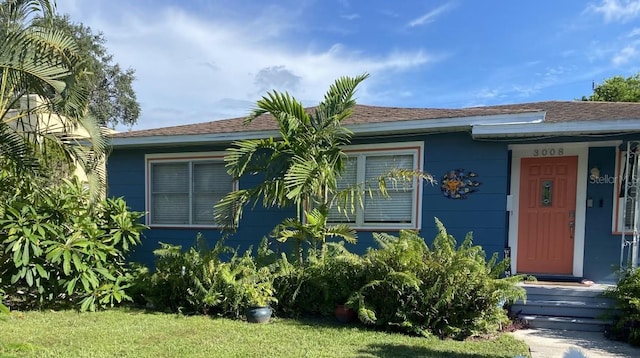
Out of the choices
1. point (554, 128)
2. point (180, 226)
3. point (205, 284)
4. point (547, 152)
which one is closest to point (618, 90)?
point (547, 152)

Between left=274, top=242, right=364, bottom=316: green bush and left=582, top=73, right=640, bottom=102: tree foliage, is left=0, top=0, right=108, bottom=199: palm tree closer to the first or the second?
left=274, top=242, right=364, bottom=316: green bush

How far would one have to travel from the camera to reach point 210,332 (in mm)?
4992

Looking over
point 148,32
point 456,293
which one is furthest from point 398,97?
point 456,293

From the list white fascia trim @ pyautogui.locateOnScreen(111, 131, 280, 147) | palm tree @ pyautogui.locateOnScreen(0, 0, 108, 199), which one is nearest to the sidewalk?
white fascia trim @ pyautogui.locateOnScreen(111, 131, 280, 147)

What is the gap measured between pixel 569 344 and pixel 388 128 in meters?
3.50

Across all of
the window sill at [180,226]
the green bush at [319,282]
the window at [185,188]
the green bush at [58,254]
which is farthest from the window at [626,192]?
the green bush at [58,254]

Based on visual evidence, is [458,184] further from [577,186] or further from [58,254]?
[58,254]

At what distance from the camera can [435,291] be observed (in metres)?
5.06

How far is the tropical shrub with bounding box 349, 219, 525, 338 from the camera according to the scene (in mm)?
5008

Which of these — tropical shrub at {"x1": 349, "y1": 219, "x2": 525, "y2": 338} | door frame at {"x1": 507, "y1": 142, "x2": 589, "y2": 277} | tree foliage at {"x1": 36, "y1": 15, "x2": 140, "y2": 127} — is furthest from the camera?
tree foliage at {"x1": 36, "y1": 15, "x2": 140, "y2": 127}

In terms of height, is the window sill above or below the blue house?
below

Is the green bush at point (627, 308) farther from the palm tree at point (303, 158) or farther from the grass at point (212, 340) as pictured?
the palm tree at point (303, 158)

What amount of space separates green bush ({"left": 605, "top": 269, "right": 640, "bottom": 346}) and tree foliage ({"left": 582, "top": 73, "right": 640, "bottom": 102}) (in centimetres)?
1980

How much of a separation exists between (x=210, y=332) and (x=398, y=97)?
39.1 ft
